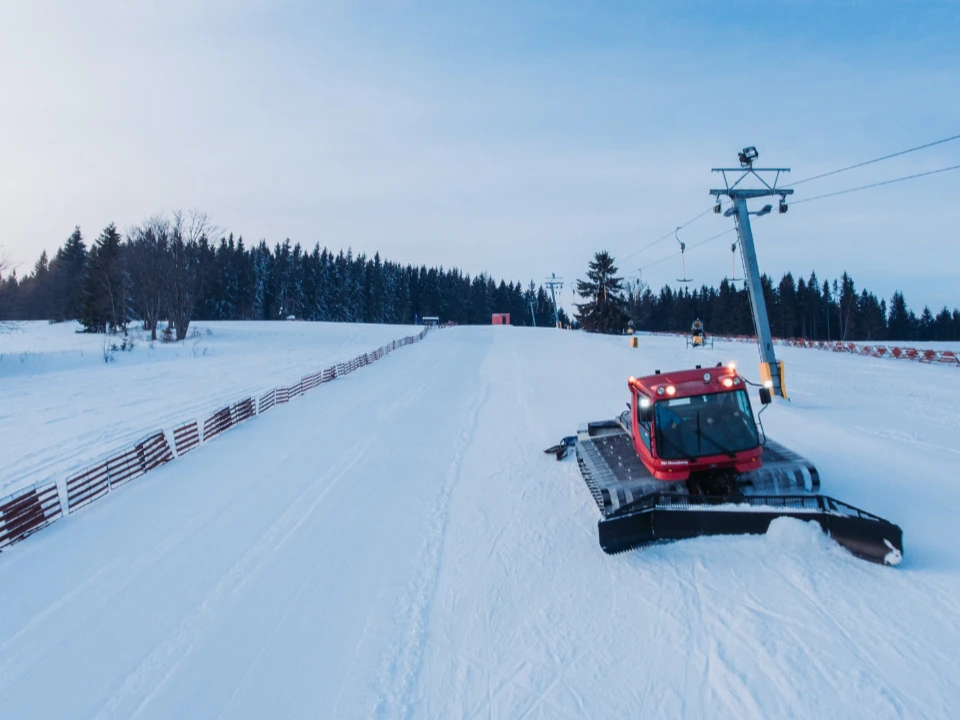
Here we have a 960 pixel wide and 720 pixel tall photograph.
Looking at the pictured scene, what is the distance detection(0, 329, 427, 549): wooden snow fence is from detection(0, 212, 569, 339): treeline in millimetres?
31529

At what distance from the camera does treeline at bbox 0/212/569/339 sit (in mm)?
53875

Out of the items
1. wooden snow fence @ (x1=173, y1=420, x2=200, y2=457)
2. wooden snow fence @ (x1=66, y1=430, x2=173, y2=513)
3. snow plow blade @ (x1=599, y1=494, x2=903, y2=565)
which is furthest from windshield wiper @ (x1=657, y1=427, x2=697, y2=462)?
wooden snow fence @ (x1=173, y1=420, x2=200, y2=457)

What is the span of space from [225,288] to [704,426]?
10401 cm

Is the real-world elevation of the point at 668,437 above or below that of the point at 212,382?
above

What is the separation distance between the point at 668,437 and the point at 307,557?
5.62m

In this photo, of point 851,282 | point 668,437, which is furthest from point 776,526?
point 851,282

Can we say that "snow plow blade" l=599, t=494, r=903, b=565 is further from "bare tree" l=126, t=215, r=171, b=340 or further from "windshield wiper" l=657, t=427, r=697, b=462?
"bare tree" l=126, t=215, r=171, b=340

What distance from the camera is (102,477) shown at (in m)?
12.2

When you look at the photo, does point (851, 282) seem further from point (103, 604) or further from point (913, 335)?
point (103, 604)

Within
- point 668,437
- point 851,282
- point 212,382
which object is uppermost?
point 851,282

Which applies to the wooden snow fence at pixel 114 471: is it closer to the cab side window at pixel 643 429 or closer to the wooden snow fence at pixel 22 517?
the wooden snow fence at pixel 22 517

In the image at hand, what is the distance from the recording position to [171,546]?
29.6 feet

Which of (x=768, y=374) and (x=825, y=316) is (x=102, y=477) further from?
(x=825, y=316)

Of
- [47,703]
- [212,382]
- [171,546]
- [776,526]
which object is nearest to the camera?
[47,703]
